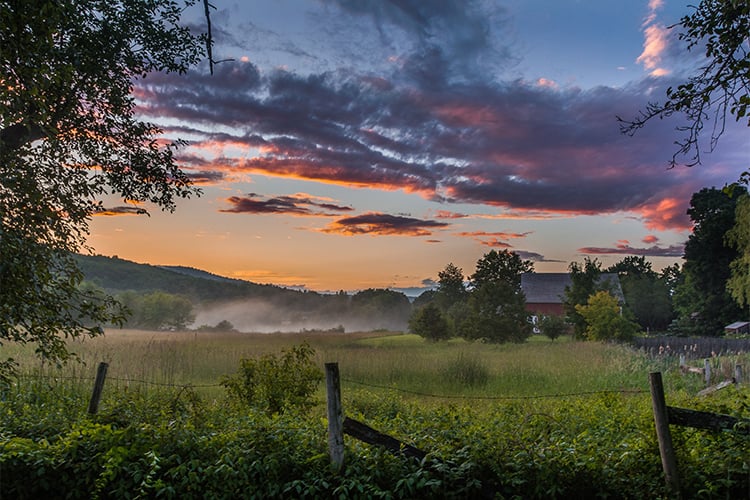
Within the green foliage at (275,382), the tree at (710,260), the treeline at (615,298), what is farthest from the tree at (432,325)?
the green foliage at (275,382)

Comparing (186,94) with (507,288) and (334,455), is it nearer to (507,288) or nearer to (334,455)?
(334,455)

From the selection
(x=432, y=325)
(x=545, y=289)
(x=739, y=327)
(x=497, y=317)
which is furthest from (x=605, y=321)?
(x=545, y=289)

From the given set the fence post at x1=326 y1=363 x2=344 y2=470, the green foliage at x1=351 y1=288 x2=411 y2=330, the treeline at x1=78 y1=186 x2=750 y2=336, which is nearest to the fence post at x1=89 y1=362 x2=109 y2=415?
the fence post at x1=326 y1=363 x2=344 y2=470

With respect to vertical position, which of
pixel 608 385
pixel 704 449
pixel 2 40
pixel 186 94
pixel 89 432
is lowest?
pixel 608 385

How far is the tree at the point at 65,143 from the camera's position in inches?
256

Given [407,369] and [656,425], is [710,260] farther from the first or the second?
[656,425]

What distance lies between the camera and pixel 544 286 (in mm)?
62062

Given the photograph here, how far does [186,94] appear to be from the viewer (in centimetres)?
1469

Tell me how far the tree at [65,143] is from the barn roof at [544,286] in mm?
55309

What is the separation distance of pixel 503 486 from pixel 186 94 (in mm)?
13496

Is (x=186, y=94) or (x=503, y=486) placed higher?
(x=186, y=94)

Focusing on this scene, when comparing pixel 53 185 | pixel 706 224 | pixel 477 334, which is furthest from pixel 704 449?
pixel 706 224

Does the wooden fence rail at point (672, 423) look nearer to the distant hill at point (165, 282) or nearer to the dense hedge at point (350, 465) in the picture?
the dense hedge at point (350, 465)

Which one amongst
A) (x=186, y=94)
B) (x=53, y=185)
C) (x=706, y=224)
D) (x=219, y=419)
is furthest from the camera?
(x=706, y=224)
